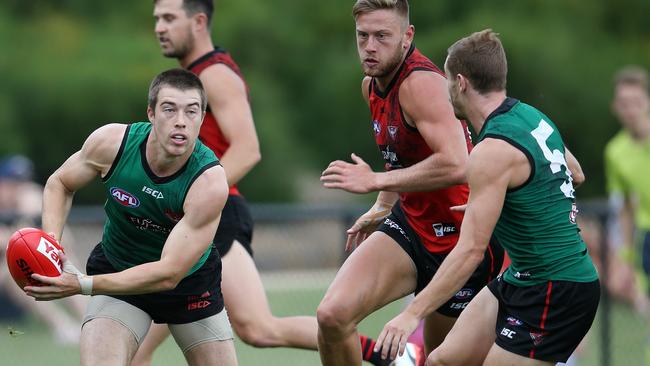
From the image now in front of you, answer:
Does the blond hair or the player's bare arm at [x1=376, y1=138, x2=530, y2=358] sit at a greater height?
the blond hair

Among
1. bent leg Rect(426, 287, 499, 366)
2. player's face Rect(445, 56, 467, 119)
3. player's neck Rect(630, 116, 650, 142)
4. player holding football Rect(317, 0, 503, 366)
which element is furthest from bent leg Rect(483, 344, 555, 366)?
player's neck Rect(630, 116, 650, 142)

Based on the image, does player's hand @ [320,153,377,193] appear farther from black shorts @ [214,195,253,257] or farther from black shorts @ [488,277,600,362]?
black shorts @ [214,195,253,257]

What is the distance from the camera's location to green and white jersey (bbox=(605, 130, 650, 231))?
407 inches

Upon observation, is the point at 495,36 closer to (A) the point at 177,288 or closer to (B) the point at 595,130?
(A) the point at 177,288

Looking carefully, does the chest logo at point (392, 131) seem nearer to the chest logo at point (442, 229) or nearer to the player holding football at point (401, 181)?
the player holding football at point (401, 181)

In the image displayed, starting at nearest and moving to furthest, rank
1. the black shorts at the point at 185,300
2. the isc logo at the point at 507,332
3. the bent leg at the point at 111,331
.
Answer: the isc logo at the point at 507,332 < the bent leg at the point at 111,331 < the black shorts at the point at 185,300

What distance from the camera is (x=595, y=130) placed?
17969mm

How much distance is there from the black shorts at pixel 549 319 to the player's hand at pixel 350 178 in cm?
93

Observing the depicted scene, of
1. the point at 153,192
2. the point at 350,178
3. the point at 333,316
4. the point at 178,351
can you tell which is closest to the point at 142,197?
the point at 153,192

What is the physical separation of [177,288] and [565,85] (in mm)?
12092

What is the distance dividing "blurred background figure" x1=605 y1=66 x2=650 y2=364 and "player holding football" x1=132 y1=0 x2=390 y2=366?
3.79 m

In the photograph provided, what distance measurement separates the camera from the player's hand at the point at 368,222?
7.24 meters

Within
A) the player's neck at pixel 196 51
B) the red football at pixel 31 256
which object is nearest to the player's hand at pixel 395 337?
the red football at pixel 31 256

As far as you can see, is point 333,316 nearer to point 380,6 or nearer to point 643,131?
point 380,6
